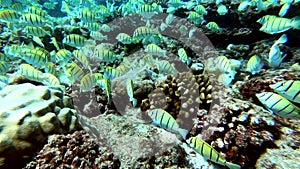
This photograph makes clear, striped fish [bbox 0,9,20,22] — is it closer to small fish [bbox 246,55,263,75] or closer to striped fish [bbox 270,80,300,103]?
small fish [bbox 246,55,263,75]

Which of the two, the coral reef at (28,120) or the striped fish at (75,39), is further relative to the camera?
the striped fish at (75,39)

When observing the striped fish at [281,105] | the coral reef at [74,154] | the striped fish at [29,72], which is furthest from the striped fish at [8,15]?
the striped fish at [281,105]

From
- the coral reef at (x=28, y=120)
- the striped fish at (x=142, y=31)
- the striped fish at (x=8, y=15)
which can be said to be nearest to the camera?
the coral reef at (x=28, y=120)

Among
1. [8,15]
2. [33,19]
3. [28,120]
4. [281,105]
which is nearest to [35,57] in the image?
[33,19]

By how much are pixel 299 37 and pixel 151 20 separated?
5595mm

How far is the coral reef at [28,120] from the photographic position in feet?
7.73

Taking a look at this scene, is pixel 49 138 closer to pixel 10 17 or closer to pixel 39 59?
pixel 39 59

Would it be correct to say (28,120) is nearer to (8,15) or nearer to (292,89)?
(292,89)

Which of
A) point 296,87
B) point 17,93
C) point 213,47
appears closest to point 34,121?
point 17,93

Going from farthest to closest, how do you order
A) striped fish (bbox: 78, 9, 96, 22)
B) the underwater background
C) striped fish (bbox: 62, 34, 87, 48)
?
striped fish (bbox: 78, 9, 96, 22) → striped fish (bbox: 62, 34, 87, 48) → the underwater background

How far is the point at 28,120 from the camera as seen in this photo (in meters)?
2.54

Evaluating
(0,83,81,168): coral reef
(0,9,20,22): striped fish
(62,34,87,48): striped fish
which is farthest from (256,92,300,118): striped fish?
(0,9,20,22): striped fish

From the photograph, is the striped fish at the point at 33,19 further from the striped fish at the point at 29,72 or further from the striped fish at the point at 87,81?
the striped fish at the point at 87,81

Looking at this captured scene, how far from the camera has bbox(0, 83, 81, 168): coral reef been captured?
2357 mm
